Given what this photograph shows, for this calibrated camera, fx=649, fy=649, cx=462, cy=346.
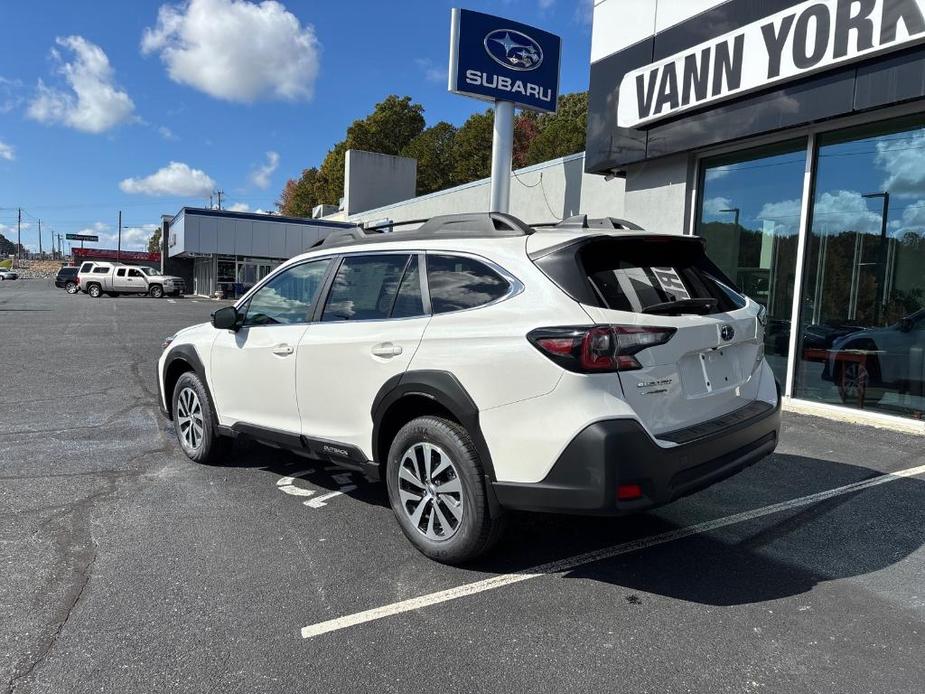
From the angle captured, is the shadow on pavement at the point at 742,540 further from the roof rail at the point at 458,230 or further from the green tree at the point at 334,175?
the green tree at the point at 334,175

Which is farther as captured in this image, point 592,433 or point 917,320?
point 917,320

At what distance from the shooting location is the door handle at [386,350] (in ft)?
11.5

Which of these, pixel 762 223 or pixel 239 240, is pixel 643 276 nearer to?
pixel 762 223

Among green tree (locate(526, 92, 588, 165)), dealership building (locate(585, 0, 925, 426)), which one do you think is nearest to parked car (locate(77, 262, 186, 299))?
green tree (locate(526, 92, 588, 165))

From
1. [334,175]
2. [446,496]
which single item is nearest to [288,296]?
[446,496]

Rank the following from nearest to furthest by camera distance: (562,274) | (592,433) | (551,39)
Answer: (592,433), (562,274), (551,39)

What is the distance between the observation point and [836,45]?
21.8 feet

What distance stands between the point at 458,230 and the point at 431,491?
4.79 ft

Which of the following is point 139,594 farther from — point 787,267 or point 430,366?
point 787,267

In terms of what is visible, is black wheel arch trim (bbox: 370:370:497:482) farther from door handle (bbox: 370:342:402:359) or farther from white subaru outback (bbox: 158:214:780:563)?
door handle (bbox: 370:342:402:359)

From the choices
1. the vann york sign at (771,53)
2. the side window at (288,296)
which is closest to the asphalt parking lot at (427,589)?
the side window at (288,296)

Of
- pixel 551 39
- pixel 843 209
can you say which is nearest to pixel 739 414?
pixel 843 209

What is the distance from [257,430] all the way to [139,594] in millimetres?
1535

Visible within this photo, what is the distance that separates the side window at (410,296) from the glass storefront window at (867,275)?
603 cm
